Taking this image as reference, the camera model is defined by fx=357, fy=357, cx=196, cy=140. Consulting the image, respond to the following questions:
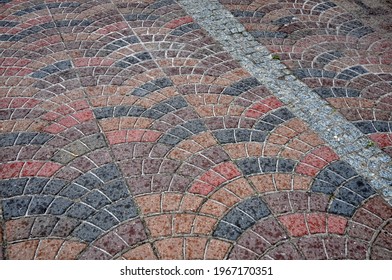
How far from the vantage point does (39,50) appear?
5.47m

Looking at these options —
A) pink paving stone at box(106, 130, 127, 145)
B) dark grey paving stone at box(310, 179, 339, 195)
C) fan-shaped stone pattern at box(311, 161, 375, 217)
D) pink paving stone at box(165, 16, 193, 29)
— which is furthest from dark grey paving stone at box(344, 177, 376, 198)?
pink paving stone at box(165, 16, 193, 29)

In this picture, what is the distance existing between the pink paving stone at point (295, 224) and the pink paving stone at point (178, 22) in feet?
12.9

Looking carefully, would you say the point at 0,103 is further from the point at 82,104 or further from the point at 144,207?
the point at 144,207

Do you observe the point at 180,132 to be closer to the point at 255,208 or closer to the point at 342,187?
the point at 255,208

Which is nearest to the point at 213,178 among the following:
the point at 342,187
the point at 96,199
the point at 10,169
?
the point at 96,199

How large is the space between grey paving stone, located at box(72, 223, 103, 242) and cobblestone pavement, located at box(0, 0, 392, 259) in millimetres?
14

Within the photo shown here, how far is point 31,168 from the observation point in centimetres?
372

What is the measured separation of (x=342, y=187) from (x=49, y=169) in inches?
117

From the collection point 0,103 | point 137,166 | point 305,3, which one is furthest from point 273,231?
point 305,3

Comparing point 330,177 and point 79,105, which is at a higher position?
point 79,105

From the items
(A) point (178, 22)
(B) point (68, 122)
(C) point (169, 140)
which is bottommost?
(C) point (169, 140)

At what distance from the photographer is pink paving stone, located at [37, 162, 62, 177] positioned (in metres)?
3.65

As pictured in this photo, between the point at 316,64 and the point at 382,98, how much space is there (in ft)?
3.41

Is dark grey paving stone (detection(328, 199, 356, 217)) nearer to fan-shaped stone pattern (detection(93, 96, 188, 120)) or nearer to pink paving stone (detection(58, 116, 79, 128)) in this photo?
fan-shaped stone pattern (detection(93, 96, 188, 120))
